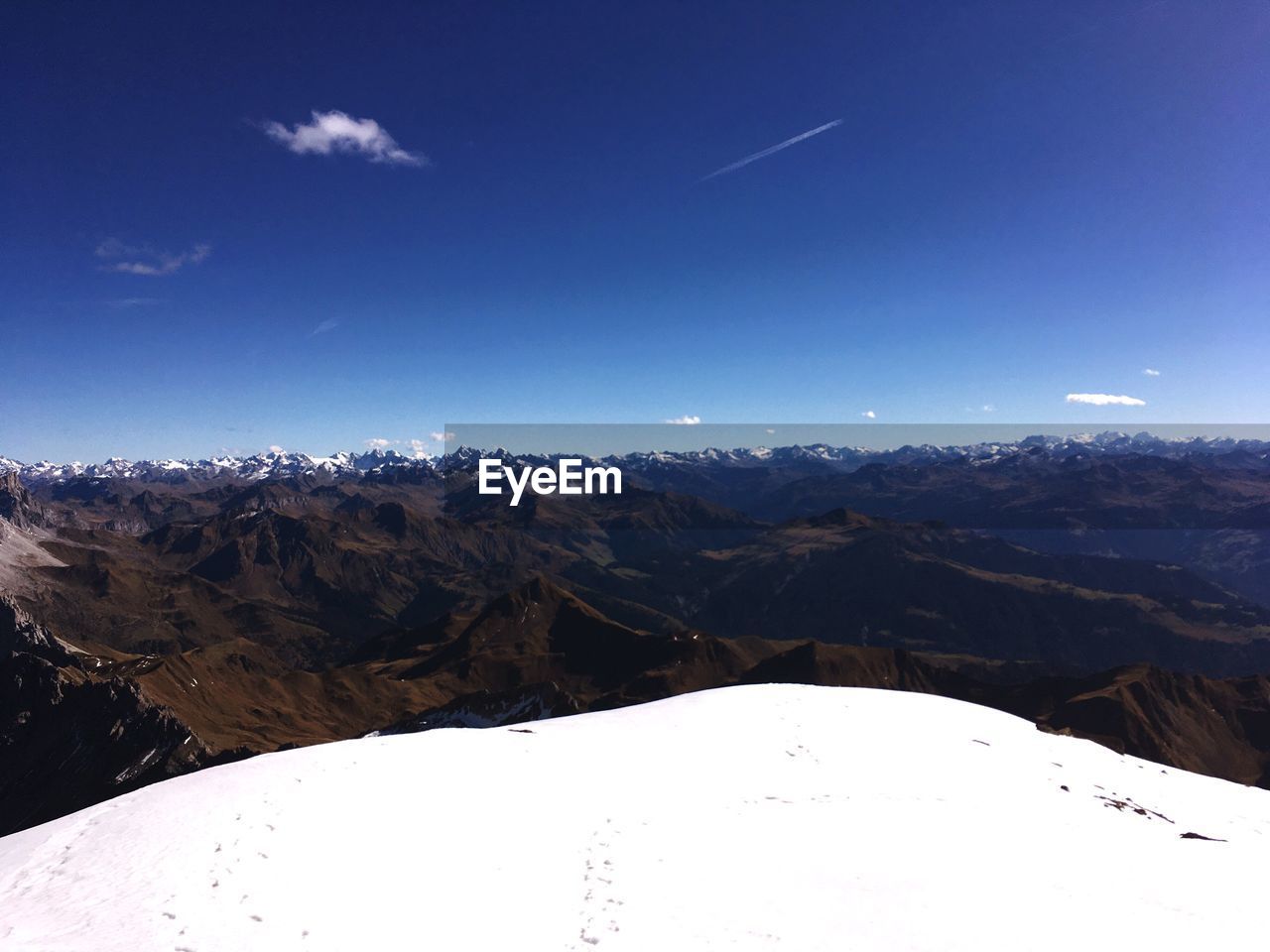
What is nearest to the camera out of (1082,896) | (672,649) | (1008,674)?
(1082,896)

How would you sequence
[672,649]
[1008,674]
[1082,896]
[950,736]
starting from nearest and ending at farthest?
[1082,896]
[950,736]
[672,649]
[1008,674]

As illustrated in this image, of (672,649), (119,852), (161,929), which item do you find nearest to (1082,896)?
(161,929)

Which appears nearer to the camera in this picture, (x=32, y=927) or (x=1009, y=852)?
(x=32, y=927)

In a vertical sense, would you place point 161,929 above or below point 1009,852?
above

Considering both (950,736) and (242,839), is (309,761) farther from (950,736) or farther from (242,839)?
(950,736)

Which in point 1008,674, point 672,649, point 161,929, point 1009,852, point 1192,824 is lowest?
point 1008,674

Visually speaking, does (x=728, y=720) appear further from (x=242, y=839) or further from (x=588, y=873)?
(x=242, y=839)

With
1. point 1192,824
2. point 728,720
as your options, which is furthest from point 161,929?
point 1192,824
